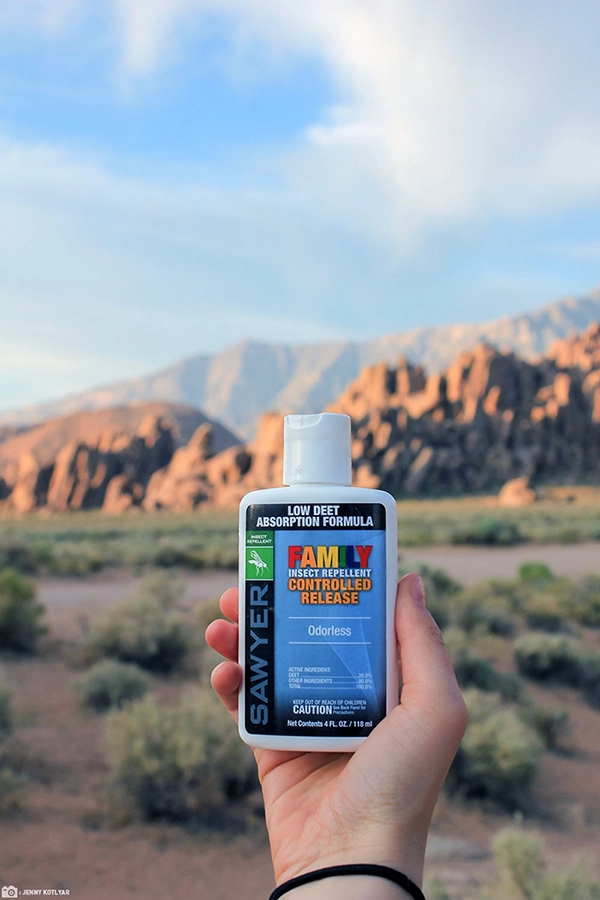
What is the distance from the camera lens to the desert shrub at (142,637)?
30.6 feet

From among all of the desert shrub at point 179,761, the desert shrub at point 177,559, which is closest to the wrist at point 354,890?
the desert shrub at point 179,761

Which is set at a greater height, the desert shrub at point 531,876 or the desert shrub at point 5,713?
the desert shrub at point 5,713

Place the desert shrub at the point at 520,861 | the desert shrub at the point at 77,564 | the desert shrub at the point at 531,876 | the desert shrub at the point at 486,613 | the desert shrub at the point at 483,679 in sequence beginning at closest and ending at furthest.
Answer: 1. the desert shrub at the point at 531,876
2. the desert shrub at the point at 520,861
3. the desert shrub at the point at 483,679
4. the desert shrub at the point at 486,613
5. the desert shrub at the point at 77,564

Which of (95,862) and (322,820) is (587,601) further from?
(322,820)

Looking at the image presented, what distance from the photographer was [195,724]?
6.45 meters

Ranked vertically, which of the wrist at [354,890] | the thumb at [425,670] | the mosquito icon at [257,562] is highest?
the mosquito icon at [257,562]

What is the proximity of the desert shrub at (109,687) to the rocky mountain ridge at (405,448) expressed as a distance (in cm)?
4768

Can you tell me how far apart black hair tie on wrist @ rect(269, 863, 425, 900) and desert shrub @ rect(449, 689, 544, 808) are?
538 cm

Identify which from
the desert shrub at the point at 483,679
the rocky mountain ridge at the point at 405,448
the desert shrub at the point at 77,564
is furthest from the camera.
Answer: the rocky mountain ridge at the point at 405,448

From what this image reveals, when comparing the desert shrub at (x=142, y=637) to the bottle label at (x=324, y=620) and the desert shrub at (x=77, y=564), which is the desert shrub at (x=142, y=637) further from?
the desert shrub at (x=77, y=564)

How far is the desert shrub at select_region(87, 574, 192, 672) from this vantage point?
368 inches

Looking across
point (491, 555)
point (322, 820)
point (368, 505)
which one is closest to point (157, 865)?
point (322, 820)

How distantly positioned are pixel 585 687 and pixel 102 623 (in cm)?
621

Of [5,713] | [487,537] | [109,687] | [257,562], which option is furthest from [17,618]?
[487,537]
